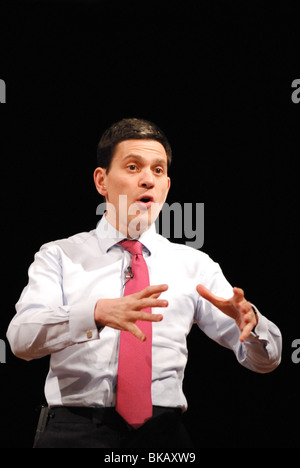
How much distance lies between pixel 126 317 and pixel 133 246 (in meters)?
0.59

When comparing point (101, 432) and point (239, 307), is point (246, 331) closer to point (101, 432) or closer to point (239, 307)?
point (239, 307)

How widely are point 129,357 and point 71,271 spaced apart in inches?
16.9

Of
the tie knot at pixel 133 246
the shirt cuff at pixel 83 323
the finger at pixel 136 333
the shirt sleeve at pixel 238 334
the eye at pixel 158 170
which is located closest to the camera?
the finger at pixel 136 333

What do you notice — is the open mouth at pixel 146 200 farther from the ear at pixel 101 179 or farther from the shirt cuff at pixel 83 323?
the shirt cuff at pixel 83 323

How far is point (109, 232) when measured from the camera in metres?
2.15

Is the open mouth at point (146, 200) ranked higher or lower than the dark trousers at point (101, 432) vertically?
higher

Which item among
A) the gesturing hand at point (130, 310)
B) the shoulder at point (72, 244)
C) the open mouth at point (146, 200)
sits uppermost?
the open mouth at point (146, 200)

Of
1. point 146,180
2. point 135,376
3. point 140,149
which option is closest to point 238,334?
point 135,376

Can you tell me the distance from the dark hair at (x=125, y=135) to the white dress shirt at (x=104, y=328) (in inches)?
12.1

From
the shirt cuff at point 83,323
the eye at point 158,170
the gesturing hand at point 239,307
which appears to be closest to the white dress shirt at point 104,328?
the shirt cuff at point 83,323

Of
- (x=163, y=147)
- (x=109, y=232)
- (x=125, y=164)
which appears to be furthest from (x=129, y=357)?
(x=163, y=147)

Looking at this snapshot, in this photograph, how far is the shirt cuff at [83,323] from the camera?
1.59 m

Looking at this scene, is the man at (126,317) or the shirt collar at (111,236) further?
the shirt collar at (111,236)
